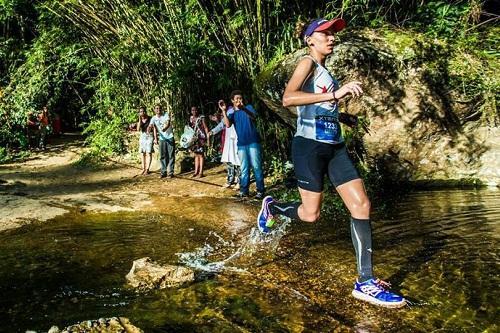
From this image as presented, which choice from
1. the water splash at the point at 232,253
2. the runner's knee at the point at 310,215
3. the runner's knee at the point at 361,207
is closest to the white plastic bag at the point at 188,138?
the water splash at the point at 232,253

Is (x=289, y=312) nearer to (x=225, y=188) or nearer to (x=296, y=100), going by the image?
(x=296, y=100)

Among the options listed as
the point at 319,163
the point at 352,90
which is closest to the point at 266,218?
the point at 319,163

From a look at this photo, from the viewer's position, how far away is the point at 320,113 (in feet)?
10.5

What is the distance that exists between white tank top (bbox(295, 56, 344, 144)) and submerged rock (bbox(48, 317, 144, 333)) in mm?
1621

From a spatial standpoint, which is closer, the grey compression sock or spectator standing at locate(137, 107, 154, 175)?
the grey compression sock

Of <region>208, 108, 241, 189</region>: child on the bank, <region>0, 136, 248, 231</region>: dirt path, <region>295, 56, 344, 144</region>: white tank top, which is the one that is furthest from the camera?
<region>208, 108, 241, 189</region>: child on the bank

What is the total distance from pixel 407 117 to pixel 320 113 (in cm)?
436

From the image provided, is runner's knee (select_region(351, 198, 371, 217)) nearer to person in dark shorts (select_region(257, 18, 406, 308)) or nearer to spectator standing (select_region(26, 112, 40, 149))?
person in dark shorts (select_region(257, 18, 406, 308))

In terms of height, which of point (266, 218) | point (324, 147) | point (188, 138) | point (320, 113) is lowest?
point (266, 218)

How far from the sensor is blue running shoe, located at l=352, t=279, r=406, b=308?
9.56ft

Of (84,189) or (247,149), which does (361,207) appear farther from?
(84,189)

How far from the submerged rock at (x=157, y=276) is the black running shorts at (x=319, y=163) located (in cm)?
109

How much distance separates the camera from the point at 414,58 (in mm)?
7152

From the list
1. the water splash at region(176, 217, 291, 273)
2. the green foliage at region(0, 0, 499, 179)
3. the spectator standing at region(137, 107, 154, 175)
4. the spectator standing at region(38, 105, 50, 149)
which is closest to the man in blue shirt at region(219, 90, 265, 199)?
the green foliage at region(0, 0, 499, 179)
